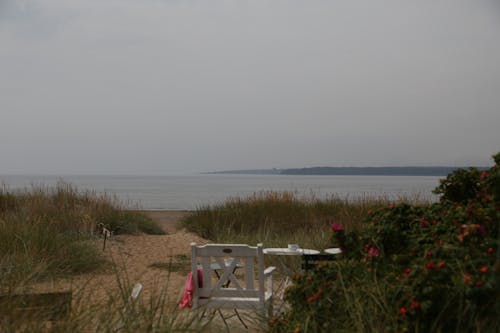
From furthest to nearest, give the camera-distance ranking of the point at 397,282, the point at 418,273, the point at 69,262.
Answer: the point at 69,262 < the point at 397,282 < the point at 418,273

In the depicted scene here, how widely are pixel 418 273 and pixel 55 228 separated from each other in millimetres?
6782

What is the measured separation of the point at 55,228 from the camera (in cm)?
816

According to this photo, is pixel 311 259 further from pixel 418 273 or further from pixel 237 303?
pixel 418 273

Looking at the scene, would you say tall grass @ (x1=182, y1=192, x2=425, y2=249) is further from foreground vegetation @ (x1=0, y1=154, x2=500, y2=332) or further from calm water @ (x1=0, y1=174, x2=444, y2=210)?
foreground vegetation @ (x1=0, y1=154, x2=500, y2=332)

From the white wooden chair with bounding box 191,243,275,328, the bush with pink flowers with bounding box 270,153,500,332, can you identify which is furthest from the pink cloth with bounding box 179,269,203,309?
the bush with pink flowers with bounding box 270,153,500,332

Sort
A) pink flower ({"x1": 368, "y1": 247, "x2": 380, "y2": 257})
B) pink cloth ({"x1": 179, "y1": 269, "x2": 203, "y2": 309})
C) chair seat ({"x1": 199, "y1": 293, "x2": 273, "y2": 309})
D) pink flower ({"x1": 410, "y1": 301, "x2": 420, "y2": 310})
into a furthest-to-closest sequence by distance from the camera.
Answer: pink cloth ({"x1": 179, "y1": 269, "x2": 203, "y2": 309}), chair seat ({"x1": 199, "y1": 293, "x2": 273, "y2": 309}), pink flower ({"x1": 368, "y1": 247, "x2": 380, "y2": 257}), pink flower ({"x1": 410, "y1": 301, "x2": 420, "y2": 310})

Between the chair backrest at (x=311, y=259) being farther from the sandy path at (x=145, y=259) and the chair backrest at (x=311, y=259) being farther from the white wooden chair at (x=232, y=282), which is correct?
the sandy path at (x=145, y=259)

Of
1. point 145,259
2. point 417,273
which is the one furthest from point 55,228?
point 417,273

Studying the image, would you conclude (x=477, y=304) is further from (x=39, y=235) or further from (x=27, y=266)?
(x=39, y=235)

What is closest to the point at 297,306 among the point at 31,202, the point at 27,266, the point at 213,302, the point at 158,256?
the point at 213,302

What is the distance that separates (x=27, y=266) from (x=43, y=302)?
1234mm

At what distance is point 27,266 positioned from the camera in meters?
4.32

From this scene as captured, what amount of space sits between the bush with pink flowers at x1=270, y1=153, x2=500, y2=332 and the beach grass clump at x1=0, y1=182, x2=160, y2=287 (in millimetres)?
2116

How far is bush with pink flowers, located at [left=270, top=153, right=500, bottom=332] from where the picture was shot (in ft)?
8.60
